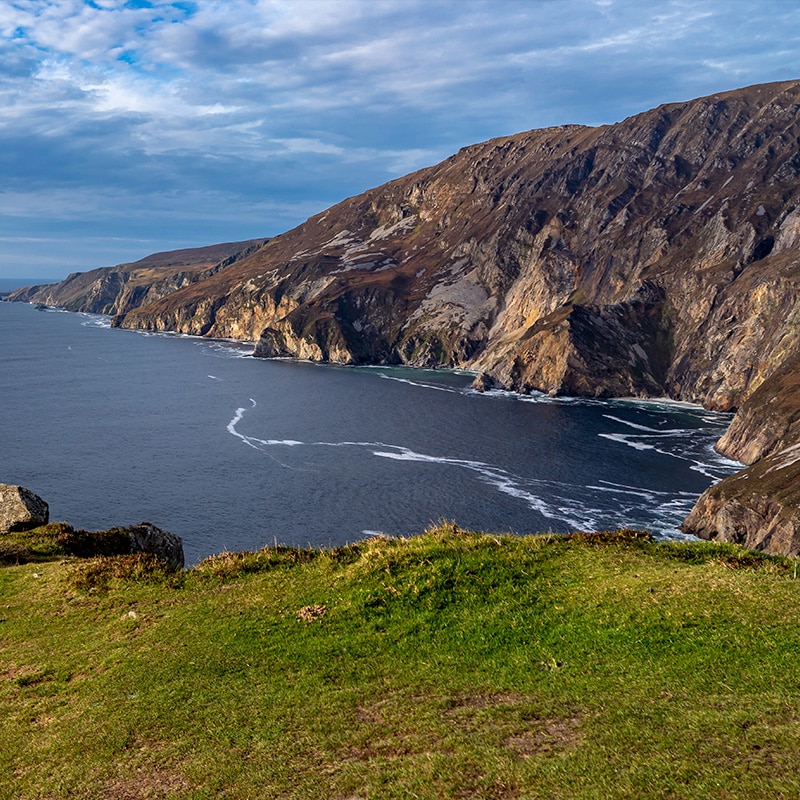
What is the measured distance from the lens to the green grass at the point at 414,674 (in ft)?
41.2

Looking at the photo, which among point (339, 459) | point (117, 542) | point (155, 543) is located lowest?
point (339, 459)

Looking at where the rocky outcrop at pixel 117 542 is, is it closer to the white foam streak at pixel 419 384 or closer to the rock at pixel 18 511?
the rock at pixel 18 511

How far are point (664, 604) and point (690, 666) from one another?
116 inches

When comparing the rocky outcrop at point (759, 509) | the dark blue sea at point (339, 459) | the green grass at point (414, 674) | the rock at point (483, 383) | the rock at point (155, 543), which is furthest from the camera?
the rock at point (483, 383)

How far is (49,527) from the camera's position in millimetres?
30969

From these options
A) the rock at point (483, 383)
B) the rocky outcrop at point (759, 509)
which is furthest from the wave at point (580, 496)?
the rock at point (483, 383)

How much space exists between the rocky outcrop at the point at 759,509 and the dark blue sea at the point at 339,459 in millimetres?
4540

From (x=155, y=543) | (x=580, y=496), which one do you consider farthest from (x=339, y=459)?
(x=155, y=543)

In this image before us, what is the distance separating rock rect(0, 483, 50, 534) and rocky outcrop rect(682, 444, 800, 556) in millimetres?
58704

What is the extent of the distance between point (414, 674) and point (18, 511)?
23.9 m

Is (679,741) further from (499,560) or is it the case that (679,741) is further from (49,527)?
(49,527)

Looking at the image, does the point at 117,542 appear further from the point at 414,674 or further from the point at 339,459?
the point at 339,459

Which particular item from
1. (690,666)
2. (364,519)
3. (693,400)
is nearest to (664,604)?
(690,666)

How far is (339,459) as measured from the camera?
104 m
